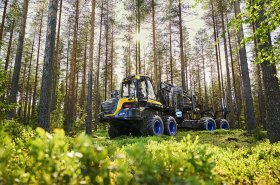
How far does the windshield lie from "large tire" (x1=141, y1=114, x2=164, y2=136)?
147 cm

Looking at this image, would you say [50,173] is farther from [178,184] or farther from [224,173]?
[224,173]

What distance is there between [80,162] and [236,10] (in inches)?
525

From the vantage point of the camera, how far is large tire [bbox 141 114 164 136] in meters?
10.3

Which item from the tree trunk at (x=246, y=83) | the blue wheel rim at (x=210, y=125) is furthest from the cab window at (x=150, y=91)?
Result: the blue wheel rim at (x=210, y=125)

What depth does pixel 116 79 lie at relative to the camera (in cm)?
4862

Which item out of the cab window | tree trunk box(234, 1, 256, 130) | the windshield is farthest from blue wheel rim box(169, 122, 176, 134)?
tree trunk box(234, 1, 256, 130)

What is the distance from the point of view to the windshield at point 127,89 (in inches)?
436

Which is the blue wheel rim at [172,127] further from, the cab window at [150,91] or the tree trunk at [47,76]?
the tree trunk at [47,76]

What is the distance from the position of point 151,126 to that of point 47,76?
5.06 meters

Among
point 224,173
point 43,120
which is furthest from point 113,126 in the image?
point 224,173

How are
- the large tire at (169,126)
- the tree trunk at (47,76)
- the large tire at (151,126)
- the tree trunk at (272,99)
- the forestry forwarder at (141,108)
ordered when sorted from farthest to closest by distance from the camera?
the large tire at (169,126) < the large tire at (151,126) < the forestry forwarder at (141,108) < the tree trunk at (47,76) < the tree trunk at (272,99)

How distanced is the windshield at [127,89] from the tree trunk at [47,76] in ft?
13.3

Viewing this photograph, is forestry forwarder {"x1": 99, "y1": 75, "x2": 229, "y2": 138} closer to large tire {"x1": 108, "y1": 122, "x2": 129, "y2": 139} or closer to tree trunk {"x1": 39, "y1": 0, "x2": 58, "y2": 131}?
large tire {"x1": 108, "y1": 122, "x2": 129, "y2": 139}

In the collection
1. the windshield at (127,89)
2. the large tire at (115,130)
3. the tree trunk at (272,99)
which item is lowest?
the large tire at (115,130)
